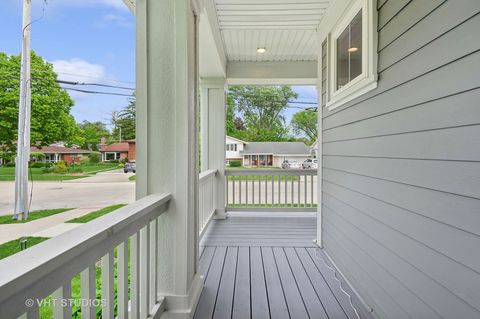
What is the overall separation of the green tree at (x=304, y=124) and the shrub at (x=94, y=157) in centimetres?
414

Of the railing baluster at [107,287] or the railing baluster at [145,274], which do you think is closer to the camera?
the railing baluster at [107,287]

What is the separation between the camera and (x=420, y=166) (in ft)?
4.59

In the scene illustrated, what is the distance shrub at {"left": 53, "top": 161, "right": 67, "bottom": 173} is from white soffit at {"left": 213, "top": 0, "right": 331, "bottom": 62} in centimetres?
261

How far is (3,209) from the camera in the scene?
0.63 meters

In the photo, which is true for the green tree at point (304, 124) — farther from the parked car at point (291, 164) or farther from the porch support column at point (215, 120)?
the porch support column at point (215, 120)

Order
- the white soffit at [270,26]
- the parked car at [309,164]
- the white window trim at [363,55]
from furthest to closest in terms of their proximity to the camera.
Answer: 1. the parked car at [309,164]
2. the white soffit at [270,26]
3. the white window trim at [363,55]

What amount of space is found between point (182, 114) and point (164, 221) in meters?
0.73

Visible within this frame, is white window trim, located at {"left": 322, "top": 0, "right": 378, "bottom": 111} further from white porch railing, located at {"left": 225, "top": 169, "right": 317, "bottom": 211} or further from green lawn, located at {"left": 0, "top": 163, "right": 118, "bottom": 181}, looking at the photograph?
white porch railing, located at {"left": 225, "top": 169, "right": 317, "bottom": 211}

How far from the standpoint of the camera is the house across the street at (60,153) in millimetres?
718

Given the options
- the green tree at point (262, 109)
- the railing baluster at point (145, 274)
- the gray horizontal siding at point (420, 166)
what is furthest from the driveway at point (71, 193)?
the green tree at point (262, 109)

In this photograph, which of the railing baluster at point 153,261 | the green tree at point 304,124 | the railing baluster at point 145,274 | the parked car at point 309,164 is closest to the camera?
the railing baluster at point 145,274

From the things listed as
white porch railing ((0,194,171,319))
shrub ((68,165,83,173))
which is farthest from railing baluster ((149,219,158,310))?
shrub ((68,165,83,173))

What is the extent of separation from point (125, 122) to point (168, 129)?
0.41 meters

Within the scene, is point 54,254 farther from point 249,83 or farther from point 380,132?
point 249,83
